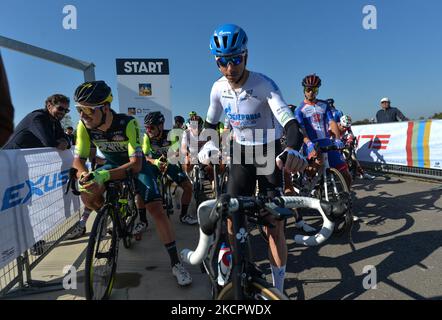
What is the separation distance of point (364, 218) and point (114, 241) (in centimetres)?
386

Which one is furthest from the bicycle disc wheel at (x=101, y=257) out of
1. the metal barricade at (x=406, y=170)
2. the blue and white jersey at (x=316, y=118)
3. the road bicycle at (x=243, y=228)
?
the metal barricade at (x=406, y=170)

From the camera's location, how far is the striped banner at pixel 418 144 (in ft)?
23.0

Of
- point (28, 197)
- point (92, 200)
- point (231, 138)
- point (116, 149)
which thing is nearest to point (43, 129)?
point (28, 197)

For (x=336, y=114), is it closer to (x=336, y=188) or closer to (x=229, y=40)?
(x=336, y=188)

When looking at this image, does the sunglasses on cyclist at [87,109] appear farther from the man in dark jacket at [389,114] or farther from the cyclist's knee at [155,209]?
the man in dark jacket at [389,114]

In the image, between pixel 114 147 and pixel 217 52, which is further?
pixel 114 147

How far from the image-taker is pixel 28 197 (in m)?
2.97

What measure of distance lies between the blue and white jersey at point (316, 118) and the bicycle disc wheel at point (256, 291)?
3.18 meters

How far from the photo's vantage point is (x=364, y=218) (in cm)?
458

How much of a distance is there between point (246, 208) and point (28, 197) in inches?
107

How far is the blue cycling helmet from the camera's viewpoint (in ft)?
6.50
